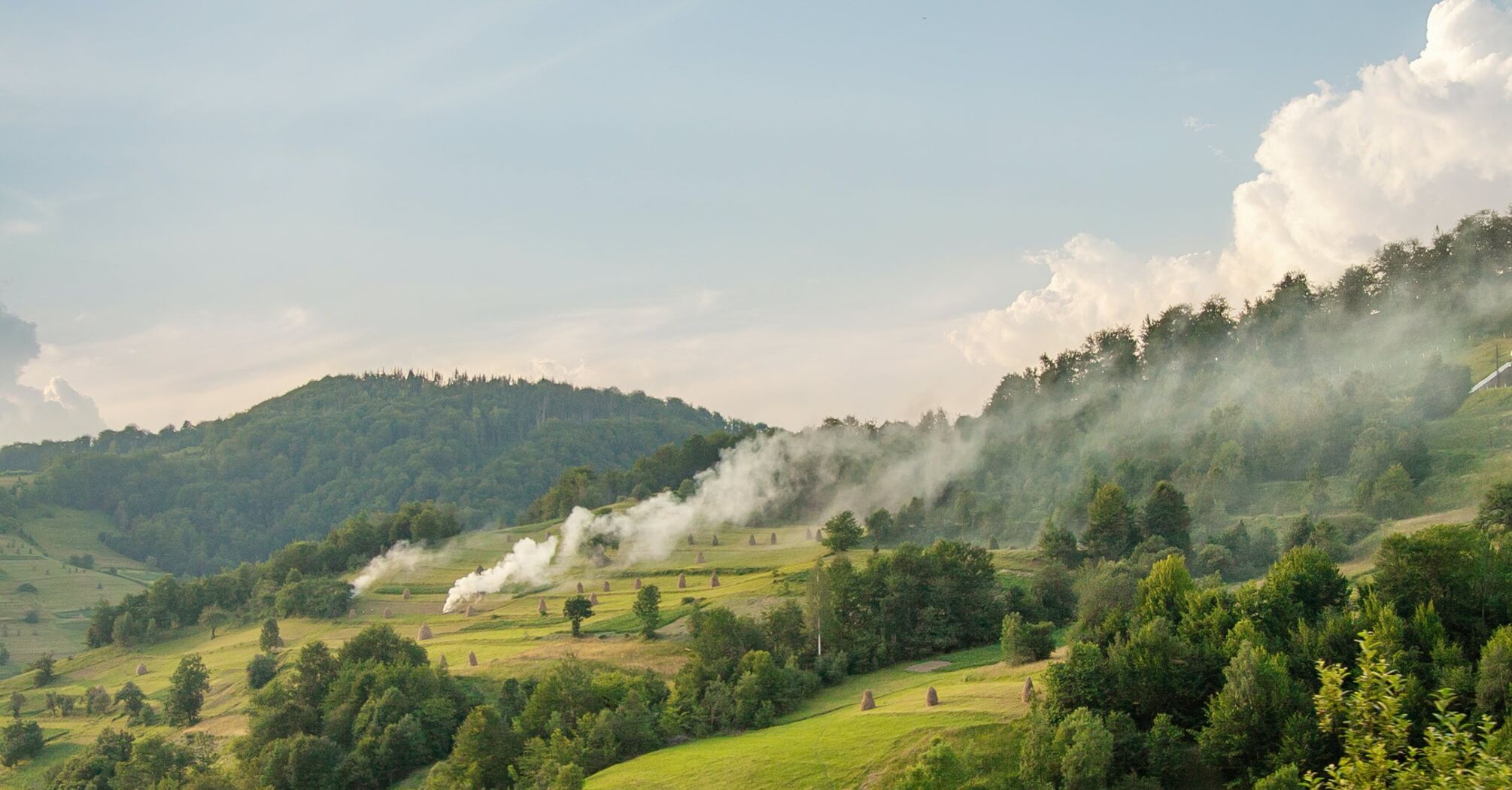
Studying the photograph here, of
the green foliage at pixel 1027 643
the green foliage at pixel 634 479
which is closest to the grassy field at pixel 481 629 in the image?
the green foliage at pixel 1027 643

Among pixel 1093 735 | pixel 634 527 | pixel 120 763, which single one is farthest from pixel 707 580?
pixel 1093 735

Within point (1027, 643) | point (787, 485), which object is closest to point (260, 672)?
point (1027, 643)

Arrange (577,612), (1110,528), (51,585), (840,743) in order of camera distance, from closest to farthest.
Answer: (840,743) → (577,612) → (1110,528) → (51,585)

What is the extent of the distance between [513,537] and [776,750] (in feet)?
254

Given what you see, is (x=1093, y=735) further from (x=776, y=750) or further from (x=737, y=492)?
(x=737, y=492)

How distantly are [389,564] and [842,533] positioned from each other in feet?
162

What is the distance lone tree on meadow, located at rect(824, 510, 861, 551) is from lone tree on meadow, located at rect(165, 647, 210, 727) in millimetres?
48420

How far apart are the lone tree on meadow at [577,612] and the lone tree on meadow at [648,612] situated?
16.2ft

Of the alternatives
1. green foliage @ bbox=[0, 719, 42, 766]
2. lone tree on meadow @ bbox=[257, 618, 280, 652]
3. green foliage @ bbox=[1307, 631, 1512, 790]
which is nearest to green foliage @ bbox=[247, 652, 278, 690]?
lone tree on meadow @ bbox=[257, 618, 280, 652]

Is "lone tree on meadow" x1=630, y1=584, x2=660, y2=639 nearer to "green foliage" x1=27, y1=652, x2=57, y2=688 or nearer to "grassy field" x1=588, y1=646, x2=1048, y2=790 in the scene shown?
"grassy field" x1=588, y1=646, x2=1048, y2=790

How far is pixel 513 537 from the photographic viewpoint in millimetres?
120688

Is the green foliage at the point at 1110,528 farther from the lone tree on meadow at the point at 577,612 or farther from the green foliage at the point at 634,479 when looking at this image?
the green foliage at the point at 634,479

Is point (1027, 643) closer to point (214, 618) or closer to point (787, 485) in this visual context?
point (787, 485)

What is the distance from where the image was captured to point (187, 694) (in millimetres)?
78125
